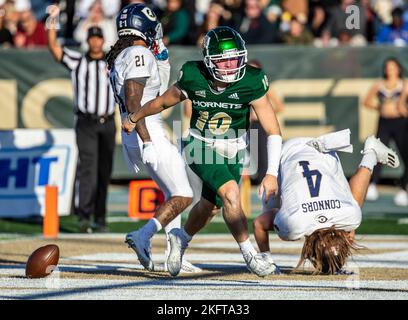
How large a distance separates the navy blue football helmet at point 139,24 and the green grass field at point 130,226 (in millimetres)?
3768

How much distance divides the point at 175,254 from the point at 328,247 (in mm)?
1036

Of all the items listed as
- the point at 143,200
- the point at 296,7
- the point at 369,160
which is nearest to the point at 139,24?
the point at 369,160

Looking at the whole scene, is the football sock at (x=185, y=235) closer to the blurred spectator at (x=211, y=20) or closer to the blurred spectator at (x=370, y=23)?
the blurred spectator at (x=211, y=20)

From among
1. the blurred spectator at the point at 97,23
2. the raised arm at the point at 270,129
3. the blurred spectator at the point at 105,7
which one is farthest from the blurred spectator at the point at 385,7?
the raised arm at the point at 270,129

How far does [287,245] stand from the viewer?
1059cm

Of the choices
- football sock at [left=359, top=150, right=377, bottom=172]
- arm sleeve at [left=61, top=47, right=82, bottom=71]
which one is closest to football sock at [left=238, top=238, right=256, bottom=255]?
football sock at [left=359, top=150, right=377, bottom=172]

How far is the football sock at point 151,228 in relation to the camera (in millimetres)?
8039

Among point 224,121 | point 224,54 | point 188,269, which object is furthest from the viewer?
point 188,269

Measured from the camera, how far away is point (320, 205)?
7852 mm

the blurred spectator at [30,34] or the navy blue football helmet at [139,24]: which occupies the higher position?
the blurred spectator at [30,34]

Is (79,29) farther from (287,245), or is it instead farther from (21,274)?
(21,274)

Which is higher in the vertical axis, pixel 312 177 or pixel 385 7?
pixel 385 7

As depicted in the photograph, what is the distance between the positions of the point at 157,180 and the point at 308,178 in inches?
45.0

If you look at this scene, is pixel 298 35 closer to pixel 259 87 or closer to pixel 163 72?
pixel 163 72
